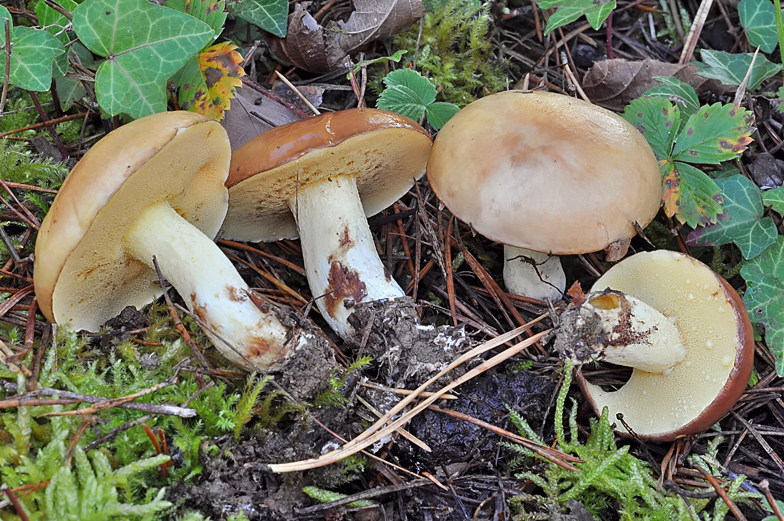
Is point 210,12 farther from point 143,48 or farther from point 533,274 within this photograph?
point 533,274

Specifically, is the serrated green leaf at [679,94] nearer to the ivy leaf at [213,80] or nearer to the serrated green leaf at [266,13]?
the serrated green leaf at [266,13]

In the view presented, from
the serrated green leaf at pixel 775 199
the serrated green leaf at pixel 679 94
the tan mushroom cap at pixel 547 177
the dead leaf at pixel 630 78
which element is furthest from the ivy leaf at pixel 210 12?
the serrated green leaf at pixel 775 199

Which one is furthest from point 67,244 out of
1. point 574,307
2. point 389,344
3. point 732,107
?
point 732,107

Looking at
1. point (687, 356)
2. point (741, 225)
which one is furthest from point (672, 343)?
point (741, 225)

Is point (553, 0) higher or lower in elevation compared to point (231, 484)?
higher

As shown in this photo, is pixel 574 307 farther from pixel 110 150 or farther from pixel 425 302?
pixel 110 150
